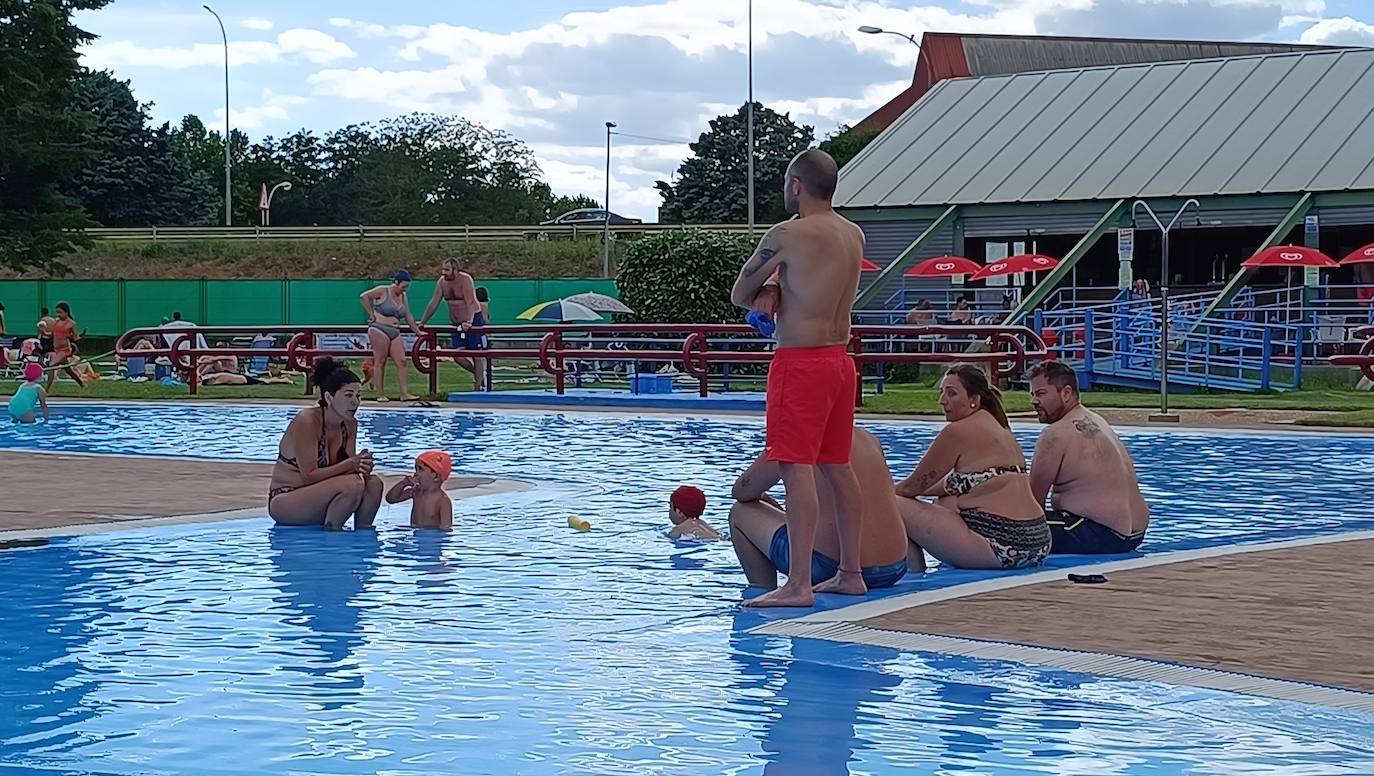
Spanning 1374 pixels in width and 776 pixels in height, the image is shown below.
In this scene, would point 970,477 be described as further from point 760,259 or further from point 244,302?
point 244,302

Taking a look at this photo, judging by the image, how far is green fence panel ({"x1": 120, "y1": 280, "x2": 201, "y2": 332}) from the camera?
157 feet

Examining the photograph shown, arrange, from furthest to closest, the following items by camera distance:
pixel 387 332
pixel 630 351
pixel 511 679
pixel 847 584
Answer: pixel 630 351 < pixel 387 332 < pixel 847 584 < pixel 511 679

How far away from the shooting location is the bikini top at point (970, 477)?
851cm

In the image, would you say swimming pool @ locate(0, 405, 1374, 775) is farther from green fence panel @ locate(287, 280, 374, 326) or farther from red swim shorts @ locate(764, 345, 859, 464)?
green fence panel @ locate(287, 280, 374, 326)

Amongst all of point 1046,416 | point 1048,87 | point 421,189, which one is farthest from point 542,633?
point 421,189

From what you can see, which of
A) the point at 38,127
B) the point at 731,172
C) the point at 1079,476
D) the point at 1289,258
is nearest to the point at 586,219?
the point at 731,172

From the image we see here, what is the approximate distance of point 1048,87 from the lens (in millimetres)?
40031

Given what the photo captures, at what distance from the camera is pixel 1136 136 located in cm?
3612

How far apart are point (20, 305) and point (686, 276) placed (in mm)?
25442

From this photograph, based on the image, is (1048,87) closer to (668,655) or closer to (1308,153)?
(1308,153)

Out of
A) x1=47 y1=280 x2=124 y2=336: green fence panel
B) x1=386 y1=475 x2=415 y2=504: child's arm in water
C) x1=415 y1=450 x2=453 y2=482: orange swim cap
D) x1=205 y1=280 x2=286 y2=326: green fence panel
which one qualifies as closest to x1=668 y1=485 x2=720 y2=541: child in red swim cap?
x1=415 y1=450 x2=453 y2=482: orange swim cap

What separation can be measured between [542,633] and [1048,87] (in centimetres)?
3473

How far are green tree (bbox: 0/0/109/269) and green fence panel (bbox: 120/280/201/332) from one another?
4.84 m

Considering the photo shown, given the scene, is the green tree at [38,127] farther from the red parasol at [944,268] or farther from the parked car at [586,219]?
the parked car at [586,219]
